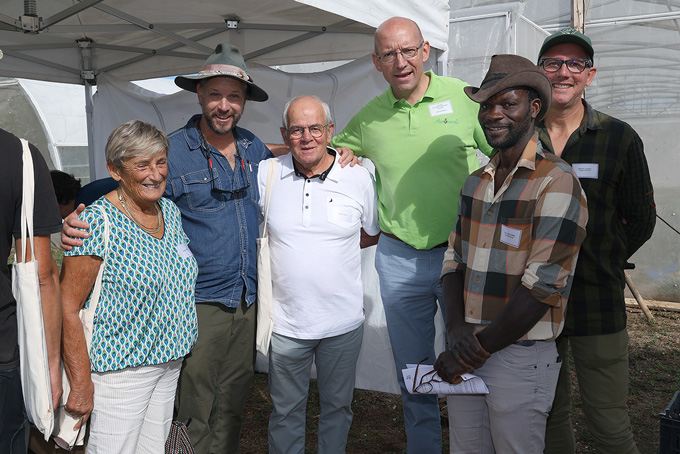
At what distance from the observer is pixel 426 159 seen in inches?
102

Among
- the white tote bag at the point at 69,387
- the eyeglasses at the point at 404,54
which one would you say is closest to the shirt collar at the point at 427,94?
the eyeglasses at the point at 404,54

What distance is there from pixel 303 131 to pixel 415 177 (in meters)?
0.57

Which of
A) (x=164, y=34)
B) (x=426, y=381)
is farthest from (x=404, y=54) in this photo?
(x=164, y=34)

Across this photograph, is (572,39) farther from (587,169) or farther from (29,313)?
(29,313)

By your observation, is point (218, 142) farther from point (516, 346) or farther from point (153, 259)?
point (516, 346)

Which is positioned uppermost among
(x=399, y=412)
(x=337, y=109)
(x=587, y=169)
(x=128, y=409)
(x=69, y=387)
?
(x=337, y=109)

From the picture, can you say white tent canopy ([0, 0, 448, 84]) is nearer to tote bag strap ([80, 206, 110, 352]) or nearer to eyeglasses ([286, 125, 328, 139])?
eyeglasses ([286, 125, 328, 139])

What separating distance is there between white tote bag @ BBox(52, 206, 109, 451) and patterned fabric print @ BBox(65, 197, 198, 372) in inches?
0.6

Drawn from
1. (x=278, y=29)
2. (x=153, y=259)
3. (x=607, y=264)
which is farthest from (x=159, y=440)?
(x=278, y=29)

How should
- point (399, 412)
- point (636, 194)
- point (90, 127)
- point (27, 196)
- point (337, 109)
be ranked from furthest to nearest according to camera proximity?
point (90, 127)
point (399, 412)
point (337, 109)
point (636, 194)
point (27, 196)

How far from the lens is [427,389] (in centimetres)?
212

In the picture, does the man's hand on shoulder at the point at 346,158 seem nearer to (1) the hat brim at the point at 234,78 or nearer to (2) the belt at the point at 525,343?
(1) the hat brim at the point at 234,78

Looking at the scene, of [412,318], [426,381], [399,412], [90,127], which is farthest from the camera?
[90,127]

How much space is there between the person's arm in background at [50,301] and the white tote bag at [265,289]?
2.83 ft
